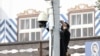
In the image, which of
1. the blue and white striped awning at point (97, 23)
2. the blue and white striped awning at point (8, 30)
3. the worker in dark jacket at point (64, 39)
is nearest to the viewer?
the worker in dark jacket at point (64, 39)

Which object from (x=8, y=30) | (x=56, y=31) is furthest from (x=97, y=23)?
(x=56, y=31)

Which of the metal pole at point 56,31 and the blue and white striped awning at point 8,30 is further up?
the metal pole at point 56,31

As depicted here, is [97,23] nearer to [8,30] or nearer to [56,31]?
[8,30]

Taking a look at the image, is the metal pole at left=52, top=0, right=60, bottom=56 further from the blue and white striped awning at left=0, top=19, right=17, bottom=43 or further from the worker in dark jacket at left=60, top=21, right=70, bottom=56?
the blue and white striped awning at left=0, top=19, right=17, bottom=43

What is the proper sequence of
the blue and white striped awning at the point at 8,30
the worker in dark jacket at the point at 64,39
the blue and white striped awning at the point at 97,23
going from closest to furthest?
the worker in dark jacket at the point at 64,39 → the blue and white striped awning at the point at 97,23 → the blue and white striped awning at the point at 8,30

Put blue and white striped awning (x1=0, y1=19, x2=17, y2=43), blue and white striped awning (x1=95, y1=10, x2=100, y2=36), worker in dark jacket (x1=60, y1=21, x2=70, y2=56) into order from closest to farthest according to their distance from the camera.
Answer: worker in dark jacket (x1=60, y1=21, x2=70, y2=56) < blue and white striped awning (x1=95, y1=10, x2=100, y2=36) < blue and white striped awning (x1=0, y1=19, x2=17, y2=43)

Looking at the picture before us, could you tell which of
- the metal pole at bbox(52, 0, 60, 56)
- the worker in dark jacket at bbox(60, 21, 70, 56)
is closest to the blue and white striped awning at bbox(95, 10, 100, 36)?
the metal pole at bbox(52, 0, 60, 56)

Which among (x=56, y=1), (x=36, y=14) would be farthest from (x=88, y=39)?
(x=56, y=1)

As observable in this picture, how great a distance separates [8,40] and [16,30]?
57 cm

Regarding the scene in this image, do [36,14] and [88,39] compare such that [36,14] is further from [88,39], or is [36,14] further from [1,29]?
[88,39]

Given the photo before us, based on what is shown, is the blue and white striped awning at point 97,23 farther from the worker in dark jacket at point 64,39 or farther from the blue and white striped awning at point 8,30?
the worker in dark jacket at point 64,39

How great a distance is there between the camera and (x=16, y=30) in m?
20.2

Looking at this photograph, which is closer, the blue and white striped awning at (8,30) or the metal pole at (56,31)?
the metal pole at (56,31)

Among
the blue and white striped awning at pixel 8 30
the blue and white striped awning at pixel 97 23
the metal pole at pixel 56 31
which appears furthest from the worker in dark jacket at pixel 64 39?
the blue and white striped awning at pixel 8 30
